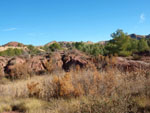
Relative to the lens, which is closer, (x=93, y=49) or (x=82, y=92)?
(x=82, y=92)

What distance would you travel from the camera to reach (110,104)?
11.0 feet

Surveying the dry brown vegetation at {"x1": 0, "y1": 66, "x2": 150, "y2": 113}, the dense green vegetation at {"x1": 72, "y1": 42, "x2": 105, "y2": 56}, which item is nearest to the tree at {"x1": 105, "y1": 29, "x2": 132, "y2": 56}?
the dense green vegetation at {"x1": 72, "y1": 42, "x2": 105, "y2": 56}

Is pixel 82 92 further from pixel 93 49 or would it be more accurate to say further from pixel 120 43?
pixel 93 49

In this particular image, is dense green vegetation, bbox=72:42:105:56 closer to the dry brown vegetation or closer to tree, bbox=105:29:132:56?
tree, bbox=105:29:132:56

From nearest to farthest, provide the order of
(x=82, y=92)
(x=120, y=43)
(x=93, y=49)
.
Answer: (x=82, y=92)
(x=120, y=43)
(x=93, y=49)

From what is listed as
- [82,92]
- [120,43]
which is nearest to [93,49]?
[120,43]

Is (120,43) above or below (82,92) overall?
above

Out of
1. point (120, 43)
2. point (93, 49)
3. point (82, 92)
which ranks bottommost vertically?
point (82, 92)

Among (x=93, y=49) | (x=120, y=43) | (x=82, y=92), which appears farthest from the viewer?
(x=93, y=49)

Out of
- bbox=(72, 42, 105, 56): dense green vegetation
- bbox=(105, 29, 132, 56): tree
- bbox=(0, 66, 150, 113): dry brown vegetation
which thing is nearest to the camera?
bbox=(0, 66, 150, 113): dry brown vegetation

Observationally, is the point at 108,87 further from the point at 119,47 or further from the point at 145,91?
the point at 119,47

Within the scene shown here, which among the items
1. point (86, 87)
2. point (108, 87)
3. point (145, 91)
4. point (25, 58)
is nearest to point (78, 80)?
point (86, 87)

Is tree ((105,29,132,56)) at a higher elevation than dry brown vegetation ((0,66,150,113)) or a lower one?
higher

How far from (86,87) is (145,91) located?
6.83ft
